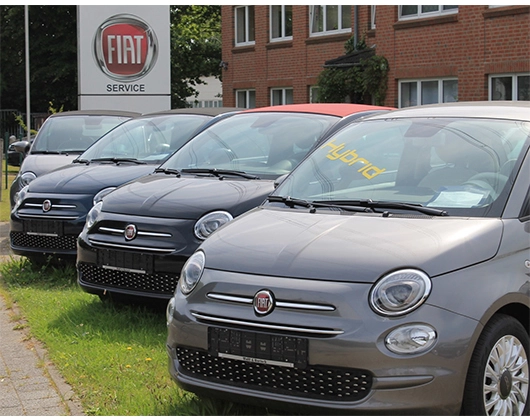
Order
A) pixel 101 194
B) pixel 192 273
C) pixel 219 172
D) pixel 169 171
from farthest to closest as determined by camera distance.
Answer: pixel 101 194 < pixel 169 171 < pixel 219 172 < pixel 192 273

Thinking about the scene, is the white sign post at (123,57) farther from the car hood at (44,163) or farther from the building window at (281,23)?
the building window at (281,23)

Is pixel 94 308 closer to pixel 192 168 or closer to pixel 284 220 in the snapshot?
pixel 192 168

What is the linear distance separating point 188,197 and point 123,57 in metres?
12.0

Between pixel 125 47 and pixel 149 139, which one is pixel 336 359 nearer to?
pixel 149 139

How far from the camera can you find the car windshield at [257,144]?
23.6ft

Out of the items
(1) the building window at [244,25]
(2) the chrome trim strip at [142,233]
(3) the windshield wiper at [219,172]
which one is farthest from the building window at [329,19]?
(2) the chrome trim strip at [142,233]

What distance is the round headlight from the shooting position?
14.3 feet

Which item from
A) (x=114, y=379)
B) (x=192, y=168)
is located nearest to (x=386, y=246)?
(x=114, y=379)

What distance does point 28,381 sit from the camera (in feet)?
18.0

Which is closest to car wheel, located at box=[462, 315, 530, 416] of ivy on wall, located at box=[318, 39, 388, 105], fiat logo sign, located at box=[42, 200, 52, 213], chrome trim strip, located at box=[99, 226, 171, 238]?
chrome trim strip, located at box=[99, 226, 171, 238]

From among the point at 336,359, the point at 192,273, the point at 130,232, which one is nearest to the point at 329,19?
the point at 130,232

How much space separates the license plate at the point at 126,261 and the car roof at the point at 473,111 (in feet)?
6.24

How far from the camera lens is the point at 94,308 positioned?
703 cm

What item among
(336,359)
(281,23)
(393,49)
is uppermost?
(281,23)
